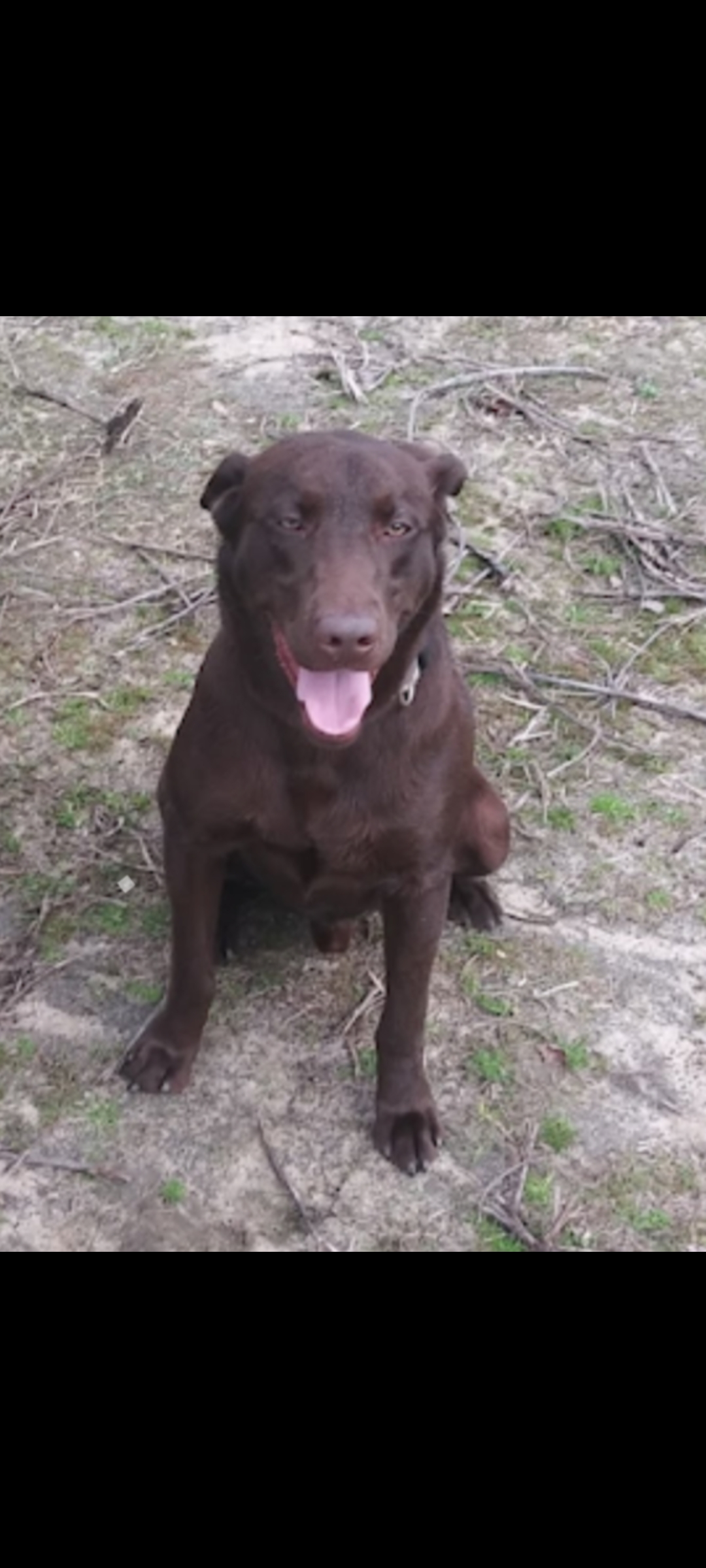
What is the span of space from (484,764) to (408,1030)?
126 centimetres

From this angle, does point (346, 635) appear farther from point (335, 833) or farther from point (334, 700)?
point (335, 833)

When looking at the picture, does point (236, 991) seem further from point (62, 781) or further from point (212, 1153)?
point (62, 781)

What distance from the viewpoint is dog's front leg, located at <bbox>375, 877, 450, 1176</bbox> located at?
3381 mm

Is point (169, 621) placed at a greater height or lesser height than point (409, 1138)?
greater

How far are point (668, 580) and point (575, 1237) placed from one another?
2.41 m

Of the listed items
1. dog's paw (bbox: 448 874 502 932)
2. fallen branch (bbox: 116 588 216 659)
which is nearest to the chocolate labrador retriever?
dog's paw (bbox: 448 874 502 932)

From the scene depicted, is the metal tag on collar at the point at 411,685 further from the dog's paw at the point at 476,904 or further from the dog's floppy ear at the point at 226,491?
the dog's paw at the point at 476,904

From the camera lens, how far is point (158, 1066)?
12.2 ft

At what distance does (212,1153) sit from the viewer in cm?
361

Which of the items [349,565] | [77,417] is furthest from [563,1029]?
[77,417]

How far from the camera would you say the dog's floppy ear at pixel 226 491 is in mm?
3160

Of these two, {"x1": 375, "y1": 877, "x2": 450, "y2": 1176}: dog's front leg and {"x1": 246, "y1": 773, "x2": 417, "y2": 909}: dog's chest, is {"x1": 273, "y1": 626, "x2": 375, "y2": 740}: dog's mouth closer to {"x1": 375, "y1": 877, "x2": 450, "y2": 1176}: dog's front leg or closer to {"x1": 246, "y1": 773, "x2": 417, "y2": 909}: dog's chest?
{"x1": 246, "y1": 773, "x2": 417, "y2": 909}: dog's chest

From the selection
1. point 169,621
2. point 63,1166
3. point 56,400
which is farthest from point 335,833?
point 56,400

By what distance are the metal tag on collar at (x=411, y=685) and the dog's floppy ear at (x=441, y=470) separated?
31 cm
